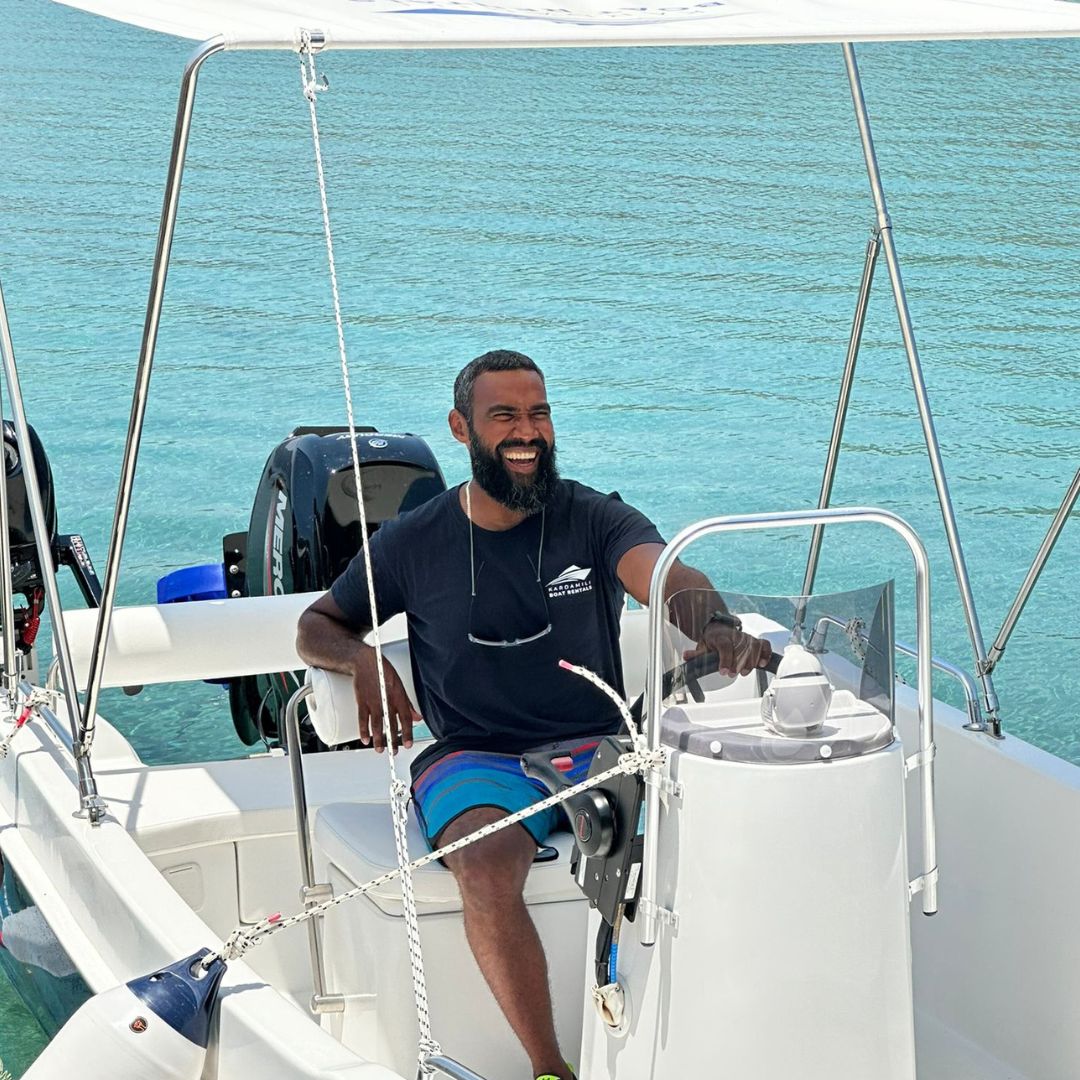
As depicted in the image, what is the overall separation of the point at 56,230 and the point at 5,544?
1449 cm

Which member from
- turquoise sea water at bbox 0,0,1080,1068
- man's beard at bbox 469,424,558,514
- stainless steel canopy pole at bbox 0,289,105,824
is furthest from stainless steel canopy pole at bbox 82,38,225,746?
turquoise sea water at bbox 0,0,1080,1068

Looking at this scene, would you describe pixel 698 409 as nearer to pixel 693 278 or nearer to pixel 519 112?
pixel 693 278

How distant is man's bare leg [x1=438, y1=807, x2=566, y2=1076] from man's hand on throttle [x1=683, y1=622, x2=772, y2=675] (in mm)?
507

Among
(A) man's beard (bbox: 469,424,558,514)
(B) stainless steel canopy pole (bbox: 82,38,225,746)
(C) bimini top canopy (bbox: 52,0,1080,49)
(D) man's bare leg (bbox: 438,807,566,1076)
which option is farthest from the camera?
(A) man's beard (bbox: 469,424,558,514)

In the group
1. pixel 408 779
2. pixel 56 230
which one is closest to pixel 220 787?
pixel 408 779

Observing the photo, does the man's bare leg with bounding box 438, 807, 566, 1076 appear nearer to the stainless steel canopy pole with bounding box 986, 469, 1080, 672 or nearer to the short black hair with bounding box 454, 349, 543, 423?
the short black hair with bounding box 454, 349, 543, 423

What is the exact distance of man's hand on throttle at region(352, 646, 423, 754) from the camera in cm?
237

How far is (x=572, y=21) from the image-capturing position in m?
2.02

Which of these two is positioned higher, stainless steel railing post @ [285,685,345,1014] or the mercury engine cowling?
the mercury engine cowling

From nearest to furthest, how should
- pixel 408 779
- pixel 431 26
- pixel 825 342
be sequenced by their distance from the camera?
1. pixel 431 26
2. pixel 408 779
3. pixel 825 342

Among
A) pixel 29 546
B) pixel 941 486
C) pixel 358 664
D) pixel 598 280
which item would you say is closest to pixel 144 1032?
pixel 358 664

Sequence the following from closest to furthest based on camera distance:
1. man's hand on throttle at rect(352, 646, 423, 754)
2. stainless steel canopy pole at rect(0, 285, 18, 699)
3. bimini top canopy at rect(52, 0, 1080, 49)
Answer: bimini top canopy at rect(52, 0, 1080, 49), man's hand on throttle at rect(352, 646, 423, 754), stainless steel canopy pole at rect(0, 285, 18, 699)

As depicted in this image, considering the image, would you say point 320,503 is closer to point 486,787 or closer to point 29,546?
point 29,546

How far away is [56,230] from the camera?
16.4 m
